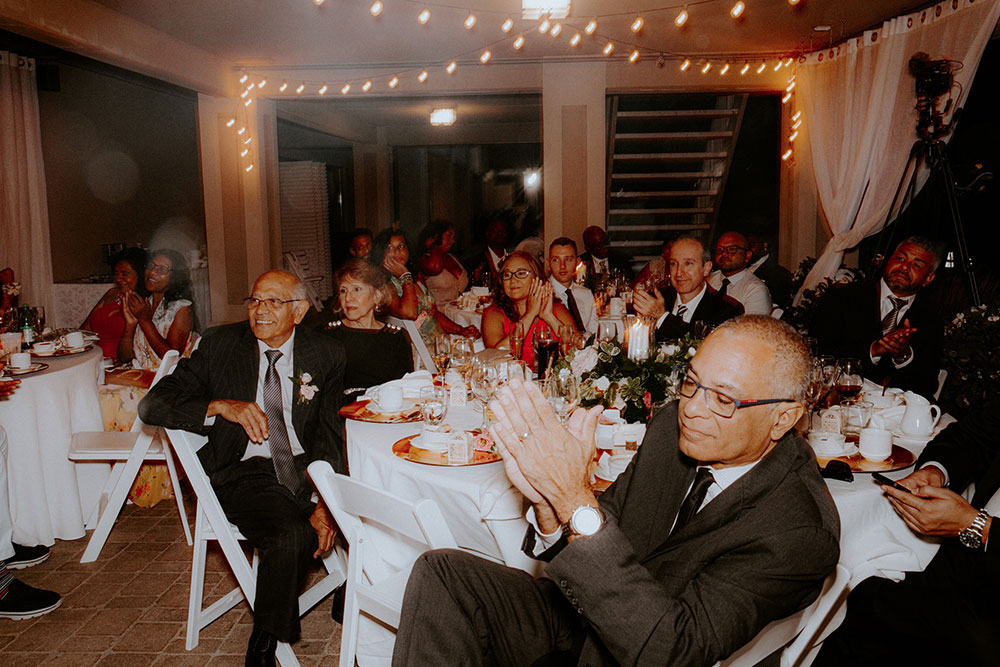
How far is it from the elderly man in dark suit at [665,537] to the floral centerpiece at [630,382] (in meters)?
0.58

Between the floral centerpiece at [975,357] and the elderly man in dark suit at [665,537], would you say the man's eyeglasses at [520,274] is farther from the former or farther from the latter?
the elderly man in dark suit at [665,537]

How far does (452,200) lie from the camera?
12344mm

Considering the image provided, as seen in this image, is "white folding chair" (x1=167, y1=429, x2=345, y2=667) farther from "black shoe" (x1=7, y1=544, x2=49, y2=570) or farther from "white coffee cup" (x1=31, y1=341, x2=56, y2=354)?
"white coffee cup" (x1=31, y1=341, x2=56, y2=354)

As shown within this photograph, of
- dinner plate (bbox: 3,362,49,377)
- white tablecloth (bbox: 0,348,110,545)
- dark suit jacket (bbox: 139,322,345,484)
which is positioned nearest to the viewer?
dark suit jacket (bbox: 139,322,345,484)

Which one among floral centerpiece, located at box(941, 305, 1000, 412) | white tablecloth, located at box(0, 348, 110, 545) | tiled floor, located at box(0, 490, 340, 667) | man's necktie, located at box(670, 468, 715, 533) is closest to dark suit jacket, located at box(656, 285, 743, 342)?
floral centerpiece, located at box(941, 305, 1000, 412)

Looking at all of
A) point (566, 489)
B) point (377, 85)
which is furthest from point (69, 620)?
point (377, 85)

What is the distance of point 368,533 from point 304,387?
72 cm

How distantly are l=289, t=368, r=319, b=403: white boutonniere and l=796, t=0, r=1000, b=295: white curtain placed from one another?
4953 mm

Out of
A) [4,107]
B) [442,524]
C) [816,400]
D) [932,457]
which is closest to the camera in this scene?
[442,524]

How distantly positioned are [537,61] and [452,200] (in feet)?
15.7

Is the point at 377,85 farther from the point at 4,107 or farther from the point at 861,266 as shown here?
the point at 861,266

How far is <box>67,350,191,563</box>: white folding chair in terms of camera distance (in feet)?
10.7

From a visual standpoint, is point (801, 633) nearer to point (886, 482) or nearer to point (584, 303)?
point (886, 482)

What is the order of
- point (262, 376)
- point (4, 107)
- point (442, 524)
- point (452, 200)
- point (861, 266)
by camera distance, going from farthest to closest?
point (452, 200)
point (861, 266)
point (4, 107)
point (262, 376)
point (442, 524)
